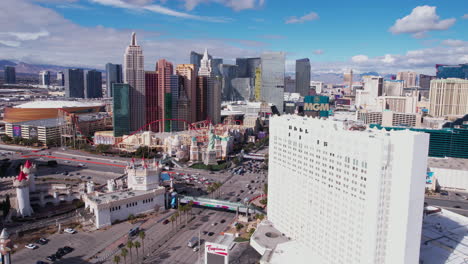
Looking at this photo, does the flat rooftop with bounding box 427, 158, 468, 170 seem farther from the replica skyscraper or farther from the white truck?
the replica skyscraper

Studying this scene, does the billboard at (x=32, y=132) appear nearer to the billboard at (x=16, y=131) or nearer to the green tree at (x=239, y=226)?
the billboard at (x=16, y=131)

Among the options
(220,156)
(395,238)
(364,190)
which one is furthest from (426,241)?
(220,156)

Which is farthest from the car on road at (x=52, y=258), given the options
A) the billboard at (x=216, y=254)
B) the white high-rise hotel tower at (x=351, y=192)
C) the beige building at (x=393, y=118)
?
the beige building at (x=393, y=118)

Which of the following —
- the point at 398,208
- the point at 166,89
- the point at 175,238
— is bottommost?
the point at 175,238

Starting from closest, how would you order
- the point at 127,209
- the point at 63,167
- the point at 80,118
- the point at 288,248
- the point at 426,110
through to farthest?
1. the point at 288,248
2. the point at 127,209
3. the point at 63,167
4. the point at 80,118
5. the point at 426,110

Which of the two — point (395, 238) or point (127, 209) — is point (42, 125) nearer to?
point (127, 209)

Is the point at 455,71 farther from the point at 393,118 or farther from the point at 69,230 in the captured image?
the point at 69,230

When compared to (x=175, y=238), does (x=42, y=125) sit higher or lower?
higher
